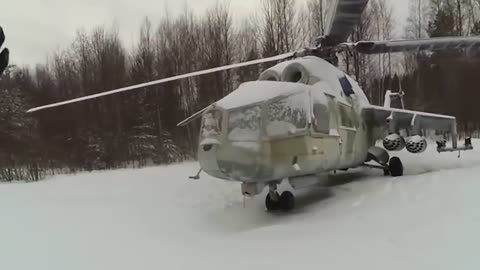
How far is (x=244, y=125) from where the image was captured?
6531 millimetres

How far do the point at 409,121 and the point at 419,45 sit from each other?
7.04 feet

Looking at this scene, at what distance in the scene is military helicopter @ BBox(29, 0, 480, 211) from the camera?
646cm

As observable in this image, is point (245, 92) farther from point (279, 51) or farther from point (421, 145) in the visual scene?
point (279, 51)

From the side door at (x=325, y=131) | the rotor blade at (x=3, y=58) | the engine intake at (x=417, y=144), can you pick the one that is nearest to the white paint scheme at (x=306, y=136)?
the side door at (x=325, y=131)

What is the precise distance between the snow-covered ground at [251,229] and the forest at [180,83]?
1473cm

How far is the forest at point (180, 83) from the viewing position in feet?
81.8

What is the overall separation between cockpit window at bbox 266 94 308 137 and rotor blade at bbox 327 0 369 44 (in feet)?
4.08

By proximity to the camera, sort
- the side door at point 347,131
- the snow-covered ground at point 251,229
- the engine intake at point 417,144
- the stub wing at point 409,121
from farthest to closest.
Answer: the stub wing at point 409,121, the engine intake at point 417,144, the side door at point 347,131, the snow-covered ground at point 251,229

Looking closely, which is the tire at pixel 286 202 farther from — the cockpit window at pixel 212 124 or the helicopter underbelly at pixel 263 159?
the cockpit window at pixel 212 124

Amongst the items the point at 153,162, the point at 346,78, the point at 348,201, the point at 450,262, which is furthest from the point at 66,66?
the point at 450,262

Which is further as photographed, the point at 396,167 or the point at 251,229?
the point at 396,167

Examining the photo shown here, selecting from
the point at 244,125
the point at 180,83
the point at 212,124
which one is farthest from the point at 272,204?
the point at 180,83

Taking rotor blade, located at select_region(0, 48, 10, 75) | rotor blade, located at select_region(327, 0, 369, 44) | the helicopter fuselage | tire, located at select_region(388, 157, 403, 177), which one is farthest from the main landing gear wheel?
rotor blade, located at select_region(0, 48, 10, 75)

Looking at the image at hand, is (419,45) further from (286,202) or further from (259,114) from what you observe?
(286,202)
